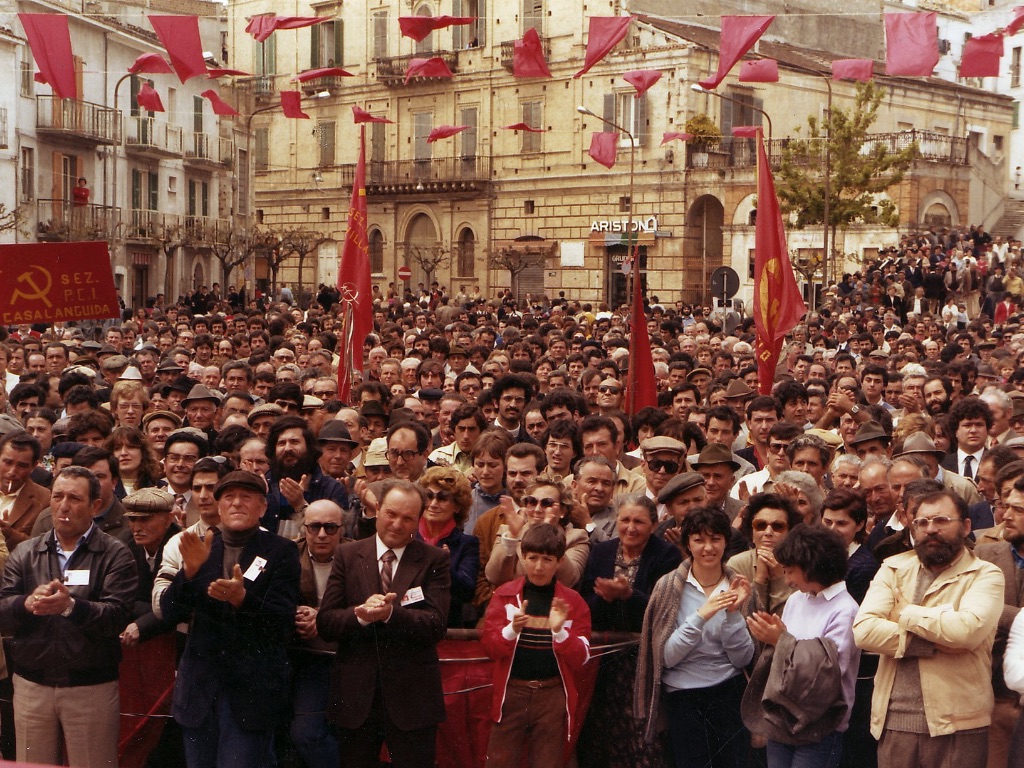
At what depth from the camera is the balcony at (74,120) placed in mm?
39344

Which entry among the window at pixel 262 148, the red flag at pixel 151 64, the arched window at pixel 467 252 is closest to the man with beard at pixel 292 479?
the red flag at pixel 151 64

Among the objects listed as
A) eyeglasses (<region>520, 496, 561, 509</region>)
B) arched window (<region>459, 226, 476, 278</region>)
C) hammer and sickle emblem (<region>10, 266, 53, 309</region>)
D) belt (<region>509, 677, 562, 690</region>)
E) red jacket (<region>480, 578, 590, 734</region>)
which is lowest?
belt (<region>509, 677, 562, 690</region>)

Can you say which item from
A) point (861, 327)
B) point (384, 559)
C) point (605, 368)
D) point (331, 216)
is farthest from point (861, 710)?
point (331, 216)

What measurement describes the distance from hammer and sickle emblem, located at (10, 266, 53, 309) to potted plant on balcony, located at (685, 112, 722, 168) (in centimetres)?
3149

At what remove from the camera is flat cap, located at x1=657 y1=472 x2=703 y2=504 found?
7527 mm

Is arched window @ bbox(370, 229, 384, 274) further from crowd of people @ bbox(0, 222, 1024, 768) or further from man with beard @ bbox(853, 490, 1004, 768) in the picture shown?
man with beard @ bbox(853, 490, 1004, 768)

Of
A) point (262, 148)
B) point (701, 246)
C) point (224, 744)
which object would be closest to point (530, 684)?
point (224, 744)

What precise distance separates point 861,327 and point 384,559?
16994 mm

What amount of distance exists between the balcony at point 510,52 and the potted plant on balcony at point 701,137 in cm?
619

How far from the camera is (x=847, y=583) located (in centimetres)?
670

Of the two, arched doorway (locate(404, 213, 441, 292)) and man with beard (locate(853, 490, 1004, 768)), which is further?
arched doorway (locate(404, 213, 441, 292))

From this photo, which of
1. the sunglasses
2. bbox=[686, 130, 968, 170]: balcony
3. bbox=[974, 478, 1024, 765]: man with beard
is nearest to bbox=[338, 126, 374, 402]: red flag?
the sunglasses

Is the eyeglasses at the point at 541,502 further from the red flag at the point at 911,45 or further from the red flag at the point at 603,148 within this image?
the red flag at the point at 603,148

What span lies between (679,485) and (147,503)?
2.60 metres
